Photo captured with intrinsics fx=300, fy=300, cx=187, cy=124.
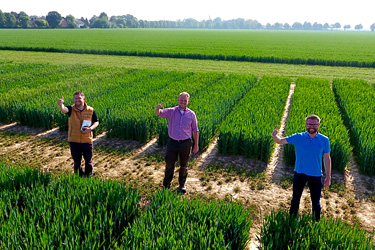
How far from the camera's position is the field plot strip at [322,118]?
23.6 feet

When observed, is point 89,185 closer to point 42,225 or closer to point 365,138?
point 42,225

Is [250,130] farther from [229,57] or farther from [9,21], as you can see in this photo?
[9,21]

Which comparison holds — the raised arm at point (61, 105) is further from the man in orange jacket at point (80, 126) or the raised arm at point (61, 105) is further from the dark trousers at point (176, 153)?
the dark trousers at point (176, 153)

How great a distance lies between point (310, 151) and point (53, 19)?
15024 centimetres

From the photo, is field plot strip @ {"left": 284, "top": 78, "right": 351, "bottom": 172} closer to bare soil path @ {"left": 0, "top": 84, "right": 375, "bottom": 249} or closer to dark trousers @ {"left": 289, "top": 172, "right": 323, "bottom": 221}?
bare soil path @ {"left": 0, "top": 84, "right": 375, "bottom": 249}

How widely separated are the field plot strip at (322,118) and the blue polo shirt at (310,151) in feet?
9.82

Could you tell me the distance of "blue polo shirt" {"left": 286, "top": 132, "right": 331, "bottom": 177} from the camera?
445 cm

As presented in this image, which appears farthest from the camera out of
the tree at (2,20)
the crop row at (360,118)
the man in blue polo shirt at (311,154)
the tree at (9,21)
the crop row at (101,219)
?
the tree at (9,21)

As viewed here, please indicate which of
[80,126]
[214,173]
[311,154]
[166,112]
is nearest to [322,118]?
[214,173]

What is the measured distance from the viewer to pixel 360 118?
9.20 meters

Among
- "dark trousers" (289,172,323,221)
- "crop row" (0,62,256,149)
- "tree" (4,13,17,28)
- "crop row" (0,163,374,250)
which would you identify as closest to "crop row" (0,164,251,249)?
"crop row" (0,163,374,250)

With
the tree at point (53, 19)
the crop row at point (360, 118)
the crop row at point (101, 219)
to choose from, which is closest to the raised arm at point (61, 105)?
the crop row at point (101, 219)

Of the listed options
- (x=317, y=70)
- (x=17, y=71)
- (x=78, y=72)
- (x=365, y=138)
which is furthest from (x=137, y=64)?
(x=365, y=138)

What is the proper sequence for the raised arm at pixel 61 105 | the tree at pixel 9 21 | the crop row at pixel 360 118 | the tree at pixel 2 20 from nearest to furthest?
the raised arm at pixel 61 105 → the crop row at pixel 360 118 → the tree at pixel 2 20 → the tree at pixel 9 21
